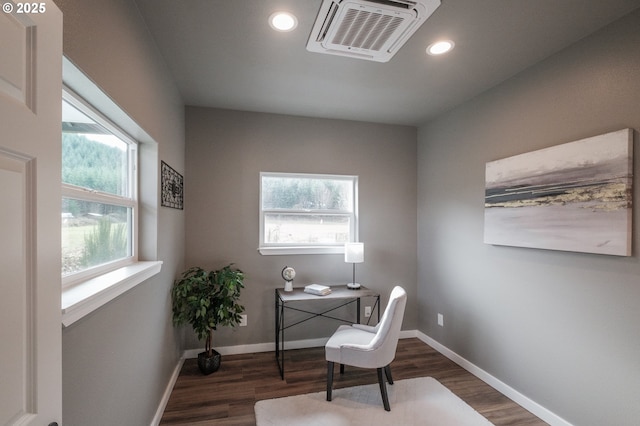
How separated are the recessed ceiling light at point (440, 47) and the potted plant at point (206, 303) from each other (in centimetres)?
240

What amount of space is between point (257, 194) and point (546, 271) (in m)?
2.64

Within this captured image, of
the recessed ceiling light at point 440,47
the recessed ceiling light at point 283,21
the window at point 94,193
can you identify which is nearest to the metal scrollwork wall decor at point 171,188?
the window at point 94,193

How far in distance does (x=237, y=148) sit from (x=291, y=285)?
157cm

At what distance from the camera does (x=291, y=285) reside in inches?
122

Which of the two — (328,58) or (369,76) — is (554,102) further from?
(328,58)

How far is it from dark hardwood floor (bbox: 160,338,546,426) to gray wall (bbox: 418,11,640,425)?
231 mm

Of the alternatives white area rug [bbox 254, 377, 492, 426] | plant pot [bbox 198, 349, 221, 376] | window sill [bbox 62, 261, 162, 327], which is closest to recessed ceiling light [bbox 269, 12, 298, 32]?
window sill [bbox 62, 261, 162, 327]

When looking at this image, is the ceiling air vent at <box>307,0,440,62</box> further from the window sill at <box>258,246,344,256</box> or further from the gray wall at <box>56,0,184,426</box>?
the window sill at <box>258,246,344,256</box>

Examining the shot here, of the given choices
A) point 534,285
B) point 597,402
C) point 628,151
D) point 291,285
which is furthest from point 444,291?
point 628,151

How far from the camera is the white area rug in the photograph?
6.82 feet

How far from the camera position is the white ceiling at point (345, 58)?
165 cm

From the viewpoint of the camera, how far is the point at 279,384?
2.55 metres

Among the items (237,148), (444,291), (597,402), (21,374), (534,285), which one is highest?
(237,148)

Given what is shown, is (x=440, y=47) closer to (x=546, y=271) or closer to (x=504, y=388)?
(x=546, y=271)
